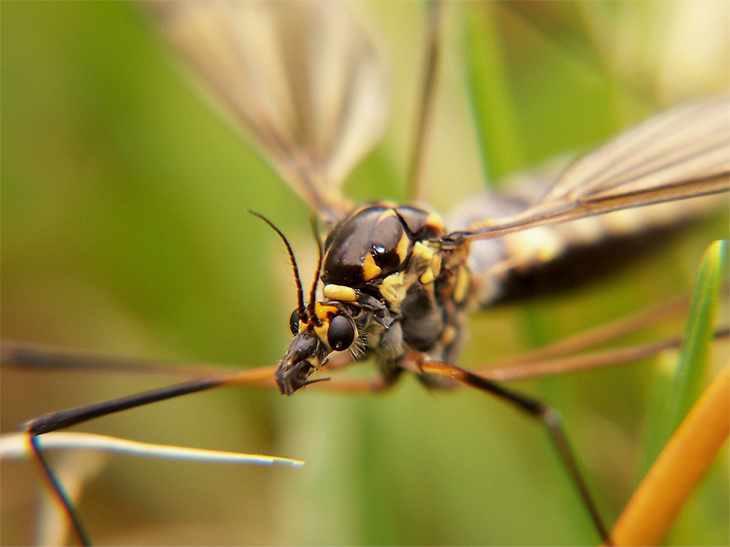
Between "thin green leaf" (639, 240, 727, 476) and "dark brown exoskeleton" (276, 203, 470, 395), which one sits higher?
"dark brown exoskeleton" (276, 203, 470, 395)

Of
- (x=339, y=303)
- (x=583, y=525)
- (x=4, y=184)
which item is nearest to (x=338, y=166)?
(x=339, y=303)

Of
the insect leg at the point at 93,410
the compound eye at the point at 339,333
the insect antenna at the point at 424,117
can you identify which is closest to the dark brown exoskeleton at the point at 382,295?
the compound eye at the point at 339,333

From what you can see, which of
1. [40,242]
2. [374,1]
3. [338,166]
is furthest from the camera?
[374,1]

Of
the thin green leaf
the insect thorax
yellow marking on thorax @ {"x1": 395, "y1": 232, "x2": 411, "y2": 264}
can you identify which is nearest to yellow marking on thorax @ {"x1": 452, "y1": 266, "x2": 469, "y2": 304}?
the insect thorax

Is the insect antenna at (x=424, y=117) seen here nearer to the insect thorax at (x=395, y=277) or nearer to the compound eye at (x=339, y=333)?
the insect thorax at (x=395, y=277)

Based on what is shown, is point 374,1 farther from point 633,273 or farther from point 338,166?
point 633,273

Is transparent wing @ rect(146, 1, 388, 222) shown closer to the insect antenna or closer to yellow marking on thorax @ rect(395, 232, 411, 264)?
the insect antenna
